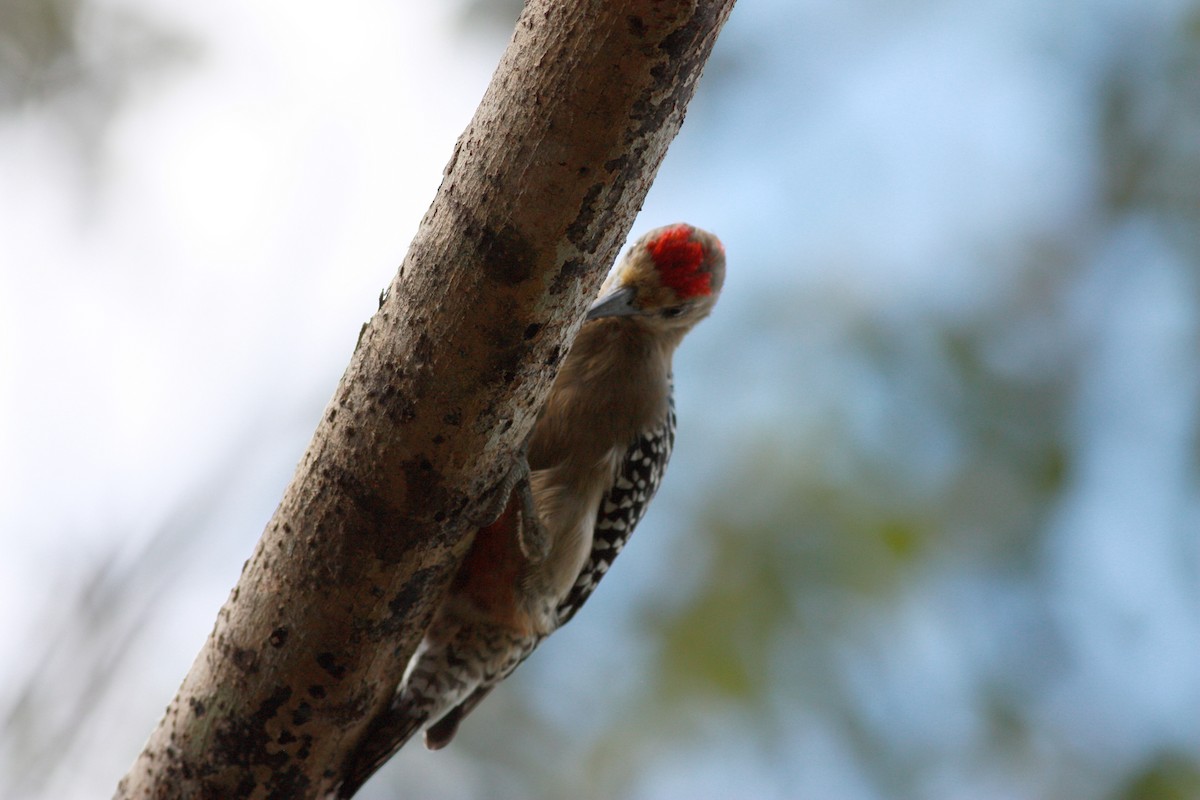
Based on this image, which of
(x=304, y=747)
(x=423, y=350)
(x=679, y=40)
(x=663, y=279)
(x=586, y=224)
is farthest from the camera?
Result: (x=663, y=279)

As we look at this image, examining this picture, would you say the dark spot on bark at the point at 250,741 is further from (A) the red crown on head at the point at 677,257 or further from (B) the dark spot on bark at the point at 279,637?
(A) the red crown on head at the point at 677,257

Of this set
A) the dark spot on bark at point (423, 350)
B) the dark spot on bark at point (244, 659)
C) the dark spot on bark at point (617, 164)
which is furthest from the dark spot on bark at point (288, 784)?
→ the dark spot on bark at point (617, 164)

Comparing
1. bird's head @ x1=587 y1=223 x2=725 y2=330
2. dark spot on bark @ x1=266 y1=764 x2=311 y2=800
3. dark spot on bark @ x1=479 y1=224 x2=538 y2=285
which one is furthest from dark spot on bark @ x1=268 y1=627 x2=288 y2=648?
bird's head @ x1=587 y1=223 x2=725 y2=330

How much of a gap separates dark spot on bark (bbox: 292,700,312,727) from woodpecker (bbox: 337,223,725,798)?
0.32 meters

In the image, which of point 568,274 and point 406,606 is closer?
point 568,274

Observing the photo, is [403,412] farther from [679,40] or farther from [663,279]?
[663,279]

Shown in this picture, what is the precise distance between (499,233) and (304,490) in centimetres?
68

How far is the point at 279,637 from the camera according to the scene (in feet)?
7.25

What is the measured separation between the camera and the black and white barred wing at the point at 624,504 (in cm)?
342

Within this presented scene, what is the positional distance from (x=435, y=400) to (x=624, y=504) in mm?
1563

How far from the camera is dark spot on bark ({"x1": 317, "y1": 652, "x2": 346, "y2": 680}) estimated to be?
7.27 feet

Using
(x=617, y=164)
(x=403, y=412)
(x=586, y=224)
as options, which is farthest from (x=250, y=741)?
(x=617, y=164)

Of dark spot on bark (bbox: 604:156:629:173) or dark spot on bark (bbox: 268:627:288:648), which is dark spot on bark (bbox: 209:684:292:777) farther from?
dark spot on bark (bbox: 604:156:629:173)

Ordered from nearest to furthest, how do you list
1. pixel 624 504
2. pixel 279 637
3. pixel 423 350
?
pixel 423 350 → pixel 279 637 → pixel 624 504
